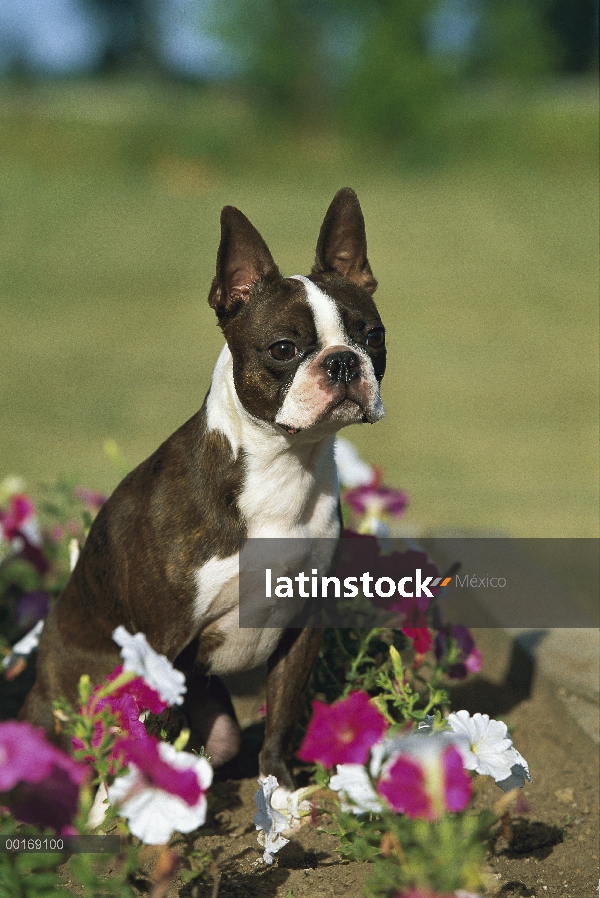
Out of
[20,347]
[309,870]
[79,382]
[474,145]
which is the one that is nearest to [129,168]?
[474,145]

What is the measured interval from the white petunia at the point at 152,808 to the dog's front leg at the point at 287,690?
1.32m

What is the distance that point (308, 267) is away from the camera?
560 inches

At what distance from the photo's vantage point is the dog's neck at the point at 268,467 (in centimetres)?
289

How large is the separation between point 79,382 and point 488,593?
23.3ft

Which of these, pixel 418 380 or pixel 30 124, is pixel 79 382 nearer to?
pixel 418 380

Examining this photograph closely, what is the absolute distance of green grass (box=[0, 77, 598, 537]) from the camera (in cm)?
802

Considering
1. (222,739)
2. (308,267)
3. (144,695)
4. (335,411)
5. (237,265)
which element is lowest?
(308,267)

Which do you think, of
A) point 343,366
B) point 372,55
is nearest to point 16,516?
point 343,366

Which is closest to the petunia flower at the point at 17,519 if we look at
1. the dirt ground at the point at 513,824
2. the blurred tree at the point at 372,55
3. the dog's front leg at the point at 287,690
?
the dirt ground at the point at 513,824

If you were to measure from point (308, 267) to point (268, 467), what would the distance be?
38.0ft

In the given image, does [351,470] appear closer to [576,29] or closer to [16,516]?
[16,516]

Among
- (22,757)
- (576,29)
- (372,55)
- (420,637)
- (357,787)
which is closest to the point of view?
(22,757)

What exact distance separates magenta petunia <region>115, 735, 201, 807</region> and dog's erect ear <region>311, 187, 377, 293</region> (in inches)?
67.6

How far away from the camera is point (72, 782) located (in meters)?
1.77
